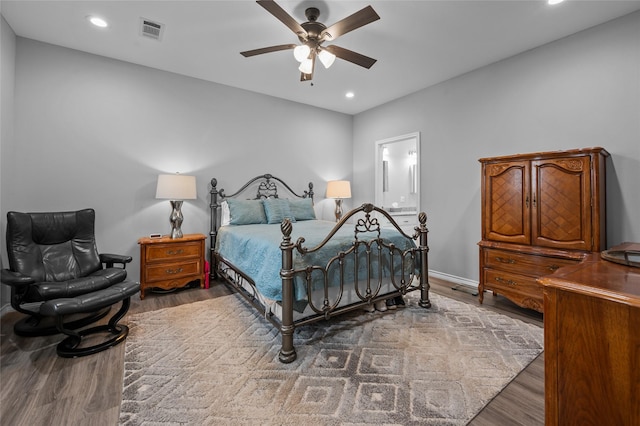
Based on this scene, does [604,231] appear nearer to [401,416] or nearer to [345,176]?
[401,416]

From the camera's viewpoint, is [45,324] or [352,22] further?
[45,324]

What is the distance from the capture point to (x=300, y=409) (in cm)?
161

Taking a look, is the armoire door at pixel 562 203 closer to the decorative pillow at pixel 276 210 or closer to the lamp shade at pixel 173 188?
the decorative pillow at pixel 276 210

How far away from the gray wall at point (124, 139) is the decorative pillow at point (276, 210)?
65cm

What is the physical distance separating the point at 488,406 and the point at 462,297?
1913mm

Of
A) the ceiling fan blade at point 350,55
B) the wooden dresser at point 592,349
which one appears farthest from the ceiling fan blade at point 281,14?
the wooden dresser at point 592,349

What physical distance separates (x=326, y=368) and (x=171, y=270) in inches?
94.9

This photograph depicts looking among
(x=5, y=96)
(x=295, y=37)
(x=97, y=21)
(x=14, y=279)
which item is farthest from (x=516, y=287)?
(x=5, y=96)

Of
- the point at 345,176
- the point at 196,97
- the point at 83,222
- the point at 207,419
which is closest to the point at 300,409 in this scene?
the point at 207,419

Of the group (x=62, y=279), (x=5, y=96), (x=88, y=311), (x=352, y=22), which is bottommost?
(x=88, y=311)

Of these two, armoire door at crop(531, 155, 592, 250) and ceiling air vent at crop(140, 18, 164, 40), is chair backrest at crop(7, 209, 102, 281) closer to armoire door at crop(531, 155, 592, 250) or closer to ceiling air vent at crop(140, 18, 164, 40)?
ceiling air vent at crop(140, 18, 164, 40)

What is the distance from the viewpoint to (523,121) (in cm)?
332

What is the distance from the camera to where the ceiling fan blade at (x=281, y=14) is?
6.31ft

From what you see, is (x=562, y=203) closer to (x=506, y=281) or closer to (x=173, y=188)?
(x=506, y=281)
